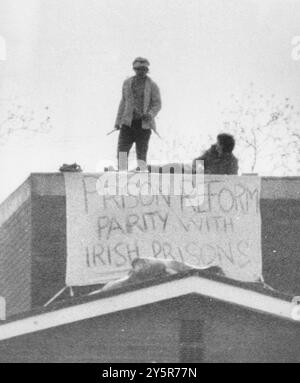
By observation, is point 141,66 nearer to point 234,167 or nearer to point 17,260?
point 234,167

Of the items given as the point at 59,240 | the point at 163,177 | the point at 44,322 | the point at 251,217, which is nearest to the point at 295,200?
the point at 251,217

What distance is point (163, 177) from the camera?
1295cm

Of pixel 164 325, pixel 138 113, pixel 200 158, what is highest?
pixel 138 113

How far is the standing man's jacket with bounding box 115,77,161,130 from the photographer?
12820mm

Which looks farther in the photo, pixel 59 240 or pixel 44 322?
pixel 59 240

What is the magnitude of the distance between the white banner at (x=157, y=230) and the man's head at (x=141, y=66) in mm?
1124

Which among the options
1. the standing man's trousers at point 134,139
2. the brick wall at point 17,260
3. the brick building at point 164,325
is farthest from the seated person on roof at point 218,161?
the brick wall at point 17,260

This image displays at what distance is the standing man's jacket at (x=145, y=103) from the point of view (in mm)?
12820

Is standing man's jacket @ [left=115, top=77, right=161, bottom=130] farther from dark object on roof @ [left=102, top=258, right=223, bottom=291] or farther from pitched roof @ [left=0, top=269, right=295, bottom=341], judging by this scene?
pitched roof @ [left=0, top=269, right=295, bottom=341]

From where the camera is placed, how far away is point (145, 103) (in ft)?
42.1

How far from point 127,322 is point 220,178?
2379mm

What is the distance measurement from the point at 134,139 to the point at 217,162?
865 mm

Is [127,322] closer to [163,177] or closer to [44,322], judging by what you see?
[44,322]

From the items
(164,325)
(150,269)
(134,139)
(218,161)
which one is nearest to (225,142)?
(218,161)
